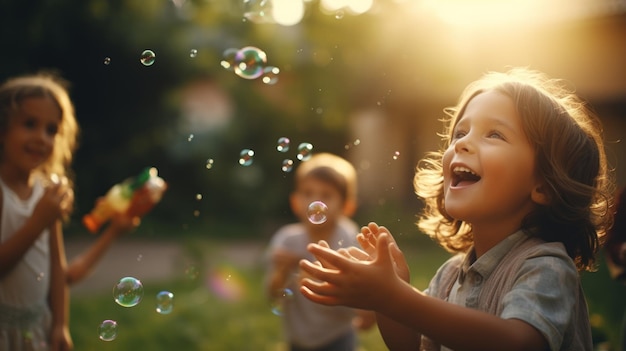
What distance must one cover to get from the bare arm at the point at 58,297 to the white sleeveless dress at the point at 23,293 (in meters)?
0.03

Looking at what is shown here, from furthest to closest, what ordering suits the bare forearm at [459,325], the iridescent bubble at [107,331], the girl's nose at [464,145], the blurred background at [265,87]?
the blurred background at [265,87]
the iridescent bubble at [107,331]
the girl's nose at [464,145]
the bare forearm at [459,325]

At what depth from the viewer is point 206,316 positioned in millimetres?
5594

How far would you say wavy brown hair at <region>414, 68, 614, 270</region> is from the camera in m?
1.78

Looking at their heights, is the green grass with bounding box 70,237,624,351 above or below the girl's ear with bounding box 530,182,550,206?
below

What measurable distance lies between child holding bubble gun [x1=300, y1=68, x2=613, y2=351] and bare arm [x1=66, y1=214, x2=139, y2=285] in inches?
64.3

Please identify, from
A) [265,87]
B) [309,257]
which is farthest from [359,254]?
[265,87]

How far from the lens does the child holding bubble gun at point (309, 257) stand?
3.42 metres

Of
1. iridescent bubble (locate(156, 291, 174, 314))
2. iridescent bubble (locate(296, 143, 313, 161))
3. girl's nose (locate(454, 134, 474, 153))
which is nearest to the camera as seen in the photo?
girl's nose (locate(454, 134, 474, 153))

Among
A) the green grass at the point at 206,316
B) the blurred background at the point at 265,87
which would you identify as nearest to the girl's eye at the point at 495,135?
the green grass at the point at 206,316

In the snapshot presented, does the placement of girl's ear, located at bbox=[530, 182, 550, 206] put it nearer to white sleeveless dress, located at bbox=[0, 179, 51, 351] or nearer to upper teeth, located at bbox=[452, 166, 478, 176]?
upper teeth, located at bbox=[452, 166, 478, 176]

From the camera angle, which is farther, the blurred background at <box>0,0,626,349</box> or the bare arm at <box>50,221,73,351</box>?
the blurred background at <box>0,0,626,349</box>

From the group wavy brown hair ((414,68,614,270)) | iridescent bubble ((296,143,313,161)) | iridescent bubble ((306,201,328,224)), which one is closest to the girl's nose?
wavy brown hair ((414,68,614,270))

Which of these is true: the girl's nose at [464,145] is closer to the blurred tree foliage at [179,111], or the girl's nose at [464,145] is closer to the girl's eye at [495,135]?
the girl's eye at [495,135]

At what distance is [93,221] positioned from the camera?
10.9 feet
